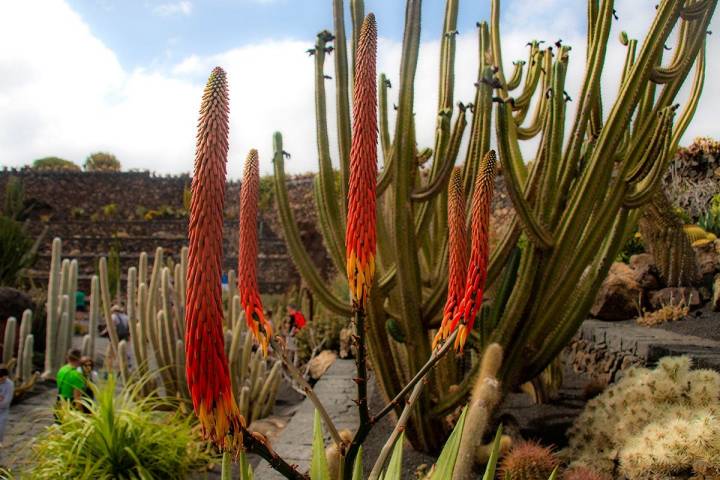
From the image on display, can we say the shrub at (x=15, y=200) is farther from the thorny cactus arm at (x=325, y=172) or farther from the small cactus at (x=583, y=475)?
the small cactus at (x=583, y=475)

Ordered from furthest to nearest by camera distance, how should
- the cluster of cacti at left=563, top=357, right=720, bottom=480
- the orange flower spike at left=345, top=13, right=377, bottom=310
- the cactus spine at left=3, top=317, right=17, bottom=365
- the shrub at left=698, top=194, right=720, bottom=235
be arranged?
the cactus spine at left=3, top=317, right=17, bottom=365
the shrub at left=698, top=194, right=720, bottom=235
the cluster of cacti at left=563, top=357, right=720, bottom=480
the orange flower spike at left=345, top=13, right=377, bottom=310

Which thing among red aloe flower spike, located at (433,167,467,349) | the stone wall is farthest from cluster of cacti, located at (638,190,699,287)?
the stone wall

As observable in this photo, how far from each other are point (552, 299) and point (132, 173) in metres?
31.0

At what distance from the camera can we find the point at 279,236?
80.2 ft

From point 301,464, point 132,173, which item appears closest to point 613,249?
point 301,464

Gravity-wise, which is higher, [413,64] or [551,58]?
[551,58]

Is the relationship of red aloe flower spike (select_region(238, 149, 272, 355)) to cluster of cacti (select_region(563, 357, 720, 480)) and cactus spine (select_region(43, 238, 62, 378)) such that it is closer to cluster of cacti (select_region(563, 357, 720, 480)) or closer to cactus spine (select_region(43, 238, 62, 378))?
cluster of cacti (select_region(563, 357, 720, 480))

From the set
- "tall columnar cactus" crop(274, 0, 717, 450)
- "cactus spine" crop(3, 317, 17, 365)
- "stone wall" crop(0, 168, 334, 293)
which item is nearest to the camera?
"tall columnar cactus" crop(274, 0, 717, 450)

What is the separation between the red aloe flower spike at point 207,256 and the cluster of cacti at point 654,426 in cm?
261

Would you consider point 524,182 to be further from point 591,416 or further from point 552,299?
point 591,416

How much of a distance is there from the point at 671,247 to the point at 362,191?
5.79 m

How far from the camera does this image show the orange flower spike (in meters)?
1.41

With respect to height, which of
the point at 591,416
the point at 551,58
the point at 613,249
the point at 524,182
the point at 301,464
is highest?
the point at 551,58

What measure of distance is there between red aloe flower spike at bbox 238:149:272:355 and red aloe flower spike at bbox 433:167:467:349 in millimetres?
450
